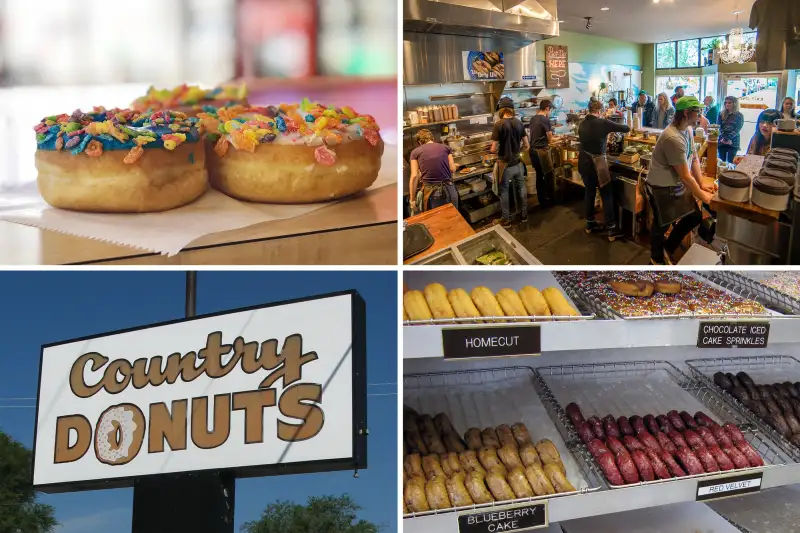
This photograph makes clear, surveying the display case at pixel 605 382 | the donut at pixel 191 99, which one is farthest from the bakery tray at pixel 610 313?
the donut at pixel 191 99

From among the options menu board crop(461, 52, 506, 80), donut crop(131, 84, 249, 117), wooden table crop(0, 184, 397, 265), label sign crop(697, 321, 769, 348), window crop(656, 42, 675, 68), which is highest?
window crop(656, 42, 675, 68)

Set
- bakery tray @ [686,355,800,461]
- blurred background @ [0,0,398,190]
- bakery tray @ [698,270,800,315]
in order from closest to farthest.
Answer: blurred background @ [0,0,398,190]
bakery tray @ [698,270,800,315]
bakery tray @ [686,355,800,461]

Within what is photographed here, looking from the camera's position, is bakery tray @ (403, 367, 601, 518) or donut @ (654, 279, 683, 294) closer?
donut @ (654, 279, 683, 294)

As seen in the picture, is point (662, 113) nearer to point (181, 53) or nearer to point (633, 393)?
point (633, 393)

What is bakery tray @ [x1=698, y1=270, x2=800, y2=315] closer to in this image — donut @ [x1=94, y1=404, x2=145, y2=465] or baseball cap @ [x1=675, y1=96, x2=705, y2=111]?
baseball cap @ [x1=675, y1=96, x2=705, y2=111]

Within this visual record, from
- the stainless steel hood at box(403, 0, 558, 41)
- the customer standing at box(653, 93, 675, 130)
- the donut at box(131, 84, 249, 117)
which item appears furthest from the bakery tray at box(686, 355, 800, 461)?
the donut at box(131, 84, 249, 117)

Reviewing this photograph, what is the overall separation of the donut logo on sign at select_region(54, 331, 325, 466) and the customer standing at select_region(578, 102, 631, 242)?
75cm

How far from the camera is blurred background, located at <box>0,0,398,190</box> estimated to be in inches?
54.7

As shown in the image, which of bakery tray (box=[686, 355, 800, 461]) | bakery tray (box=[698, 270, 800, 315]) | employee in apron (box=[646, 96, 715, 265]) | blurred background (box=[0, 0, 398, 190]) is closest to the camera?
blurred background (box=[0, 0, 398, 190])

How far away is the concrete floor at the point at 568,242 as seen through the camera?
153 cm

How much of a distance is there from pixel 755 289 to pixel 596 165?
69 cm

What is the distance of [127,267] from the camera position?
1444 millimetres

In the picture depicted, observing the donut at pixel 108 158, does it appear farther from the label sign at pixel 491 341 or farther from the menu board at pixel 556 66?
the menu board at pixel 556 66

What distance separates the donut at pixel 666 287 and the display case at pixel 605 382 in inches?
2.0
